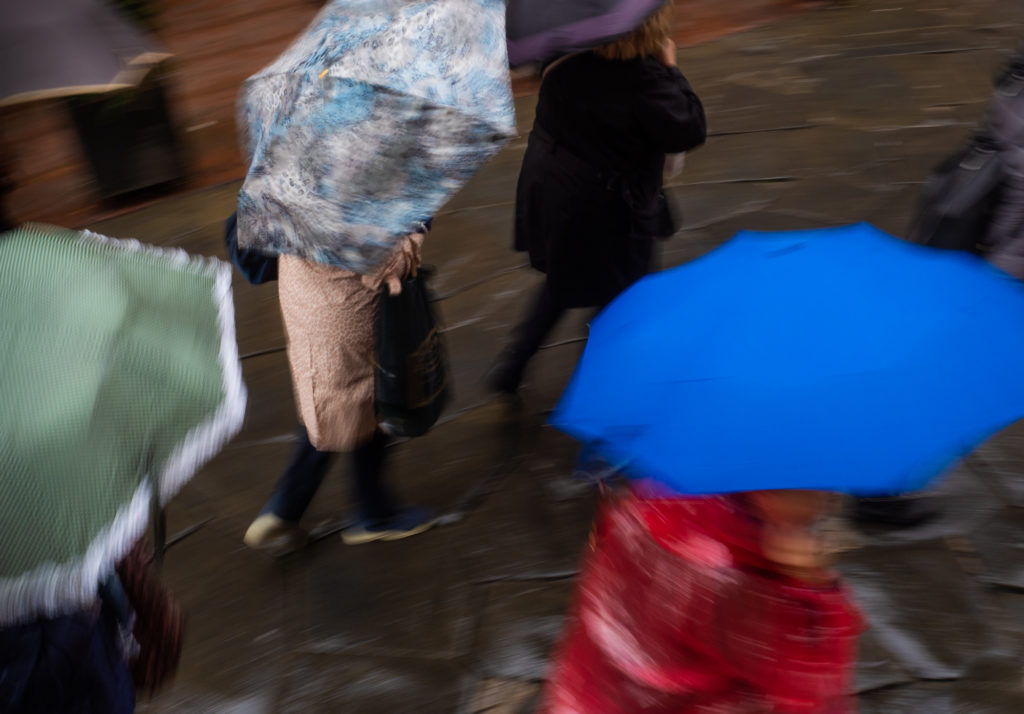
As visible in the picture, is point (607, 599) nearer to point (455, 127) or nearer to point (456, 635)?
point (455, 127)

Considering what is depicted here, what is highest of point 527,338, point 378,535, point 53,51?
point 53,51

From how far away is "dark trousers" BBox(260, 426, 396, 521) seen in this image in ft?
9.93

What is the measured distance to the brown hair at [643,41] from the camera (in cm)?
269

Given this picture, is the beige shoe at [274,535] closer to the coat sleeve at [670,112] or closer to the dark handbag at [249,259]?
the dark handbag at [249,259]

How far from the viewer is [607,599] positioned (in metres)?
1.70

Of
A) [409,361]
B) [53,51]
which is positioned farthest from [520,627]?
[53,51]

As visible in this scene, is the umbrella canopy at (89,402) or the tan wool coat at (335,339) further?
the tan wool coat at (335,339)

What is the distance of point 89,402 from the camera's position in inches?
52.1

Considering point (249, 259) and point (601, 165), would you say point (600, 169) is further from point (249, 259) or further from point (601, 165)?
point (249, 259)

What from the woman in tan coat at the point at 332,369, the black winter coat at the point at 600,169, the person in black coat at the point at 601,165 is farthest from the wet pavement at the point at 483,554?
the black winter coat at the point at 600,169

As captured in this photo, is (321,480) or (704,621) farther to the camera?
(321,480)

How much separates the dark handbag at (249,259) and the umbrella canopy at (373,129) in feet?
0.91

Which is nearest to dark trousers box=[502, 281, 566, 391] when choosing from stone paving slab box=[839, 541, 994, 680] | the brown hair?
the brown hair

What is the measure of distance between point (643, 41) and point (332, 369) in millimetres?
1234
